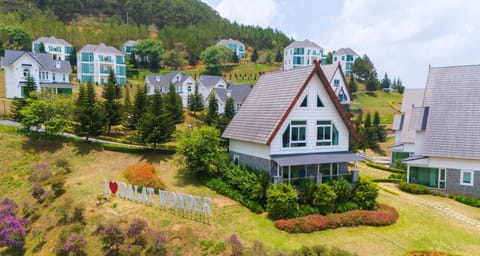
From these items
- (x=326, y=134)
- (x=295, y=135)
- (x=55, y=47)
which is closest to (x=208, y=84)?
(x=326, y=134)

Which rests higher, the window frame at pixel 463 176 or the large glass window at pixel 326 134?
the large glass window at pixel 326 134

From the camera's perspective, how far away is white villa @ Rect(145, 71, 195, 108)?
62491 millimetres

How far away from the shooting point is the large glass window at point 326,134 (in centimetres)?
2309

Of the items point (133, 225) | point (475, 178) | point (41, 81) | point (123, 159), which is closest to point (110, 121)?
point (123, 159)

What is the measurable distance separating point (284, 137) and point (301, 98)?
296cm

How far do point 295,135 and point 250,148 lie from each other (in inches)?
139

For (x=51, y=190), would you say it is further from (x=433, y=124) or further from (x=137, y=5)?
(x=137, y=5)

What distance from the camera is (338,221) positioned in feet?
62.9

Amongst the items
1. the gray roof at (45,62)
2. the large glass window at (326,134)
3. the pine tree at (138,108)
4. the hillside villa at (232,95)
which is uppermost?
the gray roof at (45,62)

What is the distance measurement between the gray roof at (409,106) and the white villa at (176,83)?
1493 inches

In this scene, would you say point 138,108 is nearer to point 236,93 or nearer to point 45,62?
point 236,93

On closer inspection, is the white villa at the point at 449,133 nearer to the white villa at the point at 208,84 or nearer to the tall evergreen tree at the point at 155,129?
the tall evergreen tree at the point at 155,129

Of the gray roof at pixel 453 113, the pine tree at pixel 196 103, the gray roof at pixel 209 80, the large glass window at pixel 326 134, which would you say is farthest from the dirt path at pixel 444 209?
the gray roof at pixel 209 80

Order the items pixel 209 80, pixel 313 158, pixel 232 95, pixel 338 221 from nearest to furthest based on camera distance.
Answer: pixel 338 221
pixel 313 158
pixel 232 95
pixel 209 80
